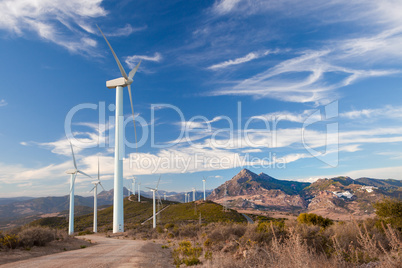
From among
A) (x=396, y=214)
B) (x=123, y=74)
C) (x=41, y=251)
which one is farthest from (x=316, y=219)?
(x=123, y=74)

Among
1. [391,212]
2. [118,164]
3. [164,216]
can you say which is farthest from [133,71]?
[164,216]

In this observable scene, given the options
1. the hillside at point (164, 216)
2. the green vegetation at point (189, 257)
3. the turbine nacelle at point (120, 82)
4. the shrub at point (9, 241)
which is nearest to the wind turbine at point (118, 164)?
the turbine nacelle at point (120, 82)

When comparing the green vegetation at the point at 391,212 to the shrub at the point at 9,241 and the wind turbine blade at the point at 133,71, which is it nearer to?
the shrub at the point at 9,241

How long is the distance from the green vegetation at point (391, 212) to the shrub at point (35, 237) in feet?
111

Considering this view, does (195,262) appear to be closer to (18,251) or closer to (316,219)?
(18,251)

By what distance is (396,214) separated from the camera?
24.4 m

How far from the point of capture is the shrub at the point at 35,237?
71.7 ft

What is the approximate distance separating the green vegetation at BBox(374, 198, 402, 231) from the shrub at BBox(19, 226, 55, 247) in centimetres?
3389

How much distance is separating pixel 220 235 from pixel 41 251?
16.3 m

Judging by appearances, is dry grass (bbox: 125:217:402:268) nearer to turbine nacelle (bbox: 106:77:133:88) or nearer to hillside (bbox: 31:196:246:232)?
turbine nacelle (bbox: 106:77:133:88)

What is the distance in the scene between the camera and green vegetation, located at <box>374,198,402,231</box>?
23.9 metres

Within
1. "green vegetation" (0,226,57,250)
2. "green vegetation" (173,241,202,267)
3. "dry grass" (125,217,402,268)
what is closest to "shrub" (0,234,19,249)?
"green vegetation" (0,226,57,250)

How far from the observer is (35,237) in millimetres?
23172

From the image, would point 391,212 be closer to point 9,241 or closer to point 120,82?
point 9,241
